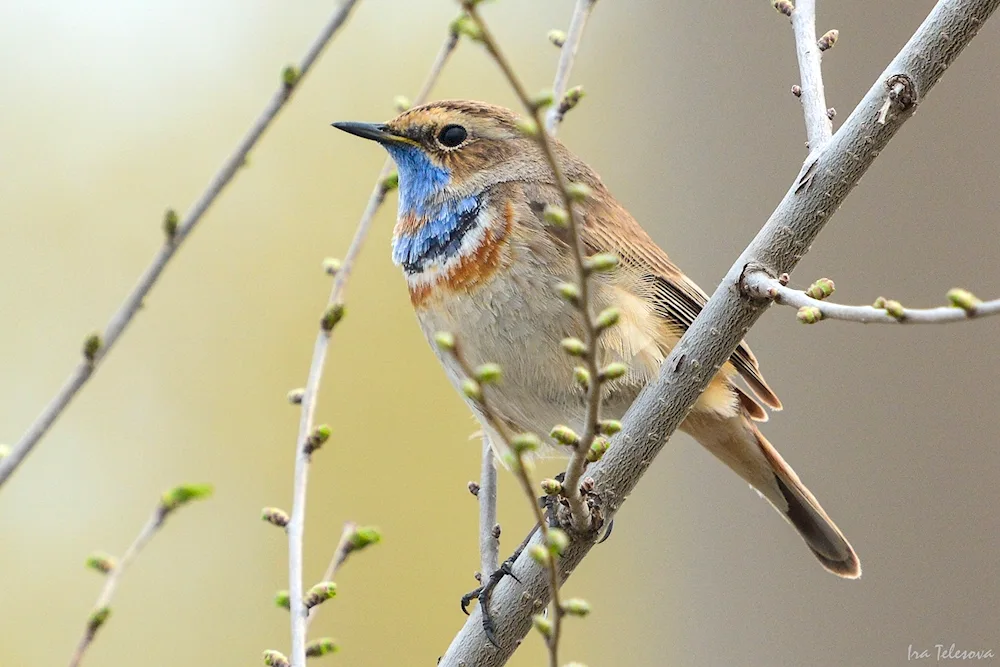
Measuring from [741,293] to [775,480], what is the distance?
4.72 ft

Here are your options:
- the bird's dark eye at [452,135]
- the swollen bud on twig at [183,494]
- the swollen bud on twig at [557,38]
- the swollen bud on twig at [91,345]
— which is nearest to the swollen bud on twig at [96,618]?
the swollen bud on twig at [183,494]

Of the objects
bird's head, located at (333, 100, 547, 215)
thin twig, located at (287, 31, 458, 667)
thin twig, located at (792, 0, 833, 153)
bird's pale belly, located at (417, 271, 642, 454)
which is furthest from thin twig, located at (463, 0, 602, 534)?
bird's head, located at (333, 100, 547, 215)

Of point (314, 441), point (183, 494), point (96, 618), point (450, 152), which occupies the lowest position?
point (96, 618)

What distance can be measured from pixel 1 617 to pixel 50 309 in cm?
207

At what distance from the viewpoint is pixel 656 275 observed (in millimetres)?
3145

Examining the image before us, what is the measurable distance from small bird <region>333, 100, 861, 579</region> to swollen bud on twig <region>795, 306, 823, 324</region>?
2.80 feet

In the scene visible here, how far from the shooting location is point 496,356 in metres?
2.85

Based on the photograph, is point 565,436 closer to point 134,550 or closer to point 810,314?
point 810,314

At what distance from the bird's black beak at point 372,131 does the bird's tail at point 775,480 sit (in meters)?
1.17

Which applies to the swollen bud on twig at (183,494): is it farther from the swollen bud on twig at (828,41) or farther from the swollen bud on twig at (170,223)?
the swollen bud on twig at (828,41)

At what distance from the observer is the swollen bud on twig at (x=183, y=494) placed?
5.28ft

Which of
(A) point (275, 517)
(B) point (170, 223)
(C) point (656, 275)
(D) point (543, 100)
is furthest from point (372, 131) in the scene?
(D) point (543, 100)

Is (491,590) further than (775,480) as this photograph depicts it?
No

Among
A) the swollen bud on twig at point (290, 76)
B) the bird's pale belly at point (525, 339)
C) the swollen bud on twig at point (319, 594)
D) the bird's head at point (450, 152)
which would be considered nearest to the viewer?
the swollen bud on twig at point (290, 76)
